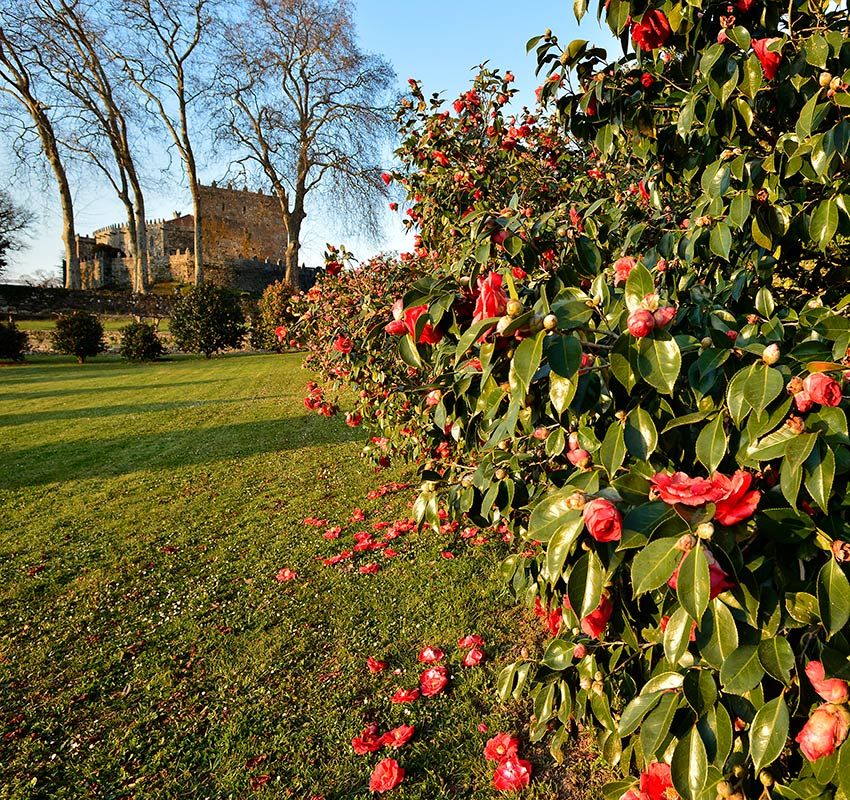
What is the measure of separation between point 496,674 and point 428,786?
26.5 inches

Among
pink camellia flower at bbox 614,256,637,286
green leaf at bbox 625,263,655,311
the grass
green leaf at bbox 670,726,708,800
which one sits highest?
pink camellia flower at bbox 614,256,637,286

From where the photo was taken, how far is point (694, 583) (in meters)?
0.79

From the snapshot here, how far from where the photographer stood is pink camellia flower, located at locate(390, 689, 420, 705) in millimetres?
2383

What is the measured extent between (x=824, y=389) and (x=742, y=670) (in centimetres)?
52

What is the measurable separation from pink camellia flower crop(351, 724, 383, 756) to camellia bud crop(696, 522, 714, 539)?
1.88 meters

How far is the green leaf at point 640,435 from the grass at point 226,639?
156 cm

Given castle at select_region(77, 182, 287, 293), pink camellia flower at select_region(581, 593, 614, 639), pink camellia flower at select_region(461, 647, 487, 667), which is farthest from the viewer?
castle at select_region(77, 182, 287, 293)

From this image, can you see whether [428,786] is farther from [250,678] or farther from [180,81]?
[180,81]

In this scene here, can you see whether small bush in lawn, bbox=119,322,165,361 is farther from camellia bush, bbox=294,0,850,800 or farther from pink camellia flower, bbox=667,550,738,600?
pink camellia flower, bbox=667,550,738,600

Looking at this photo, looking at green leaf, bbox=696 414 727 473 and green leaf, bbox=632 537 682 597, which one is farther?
green leaf, bbox=696 414 727 473

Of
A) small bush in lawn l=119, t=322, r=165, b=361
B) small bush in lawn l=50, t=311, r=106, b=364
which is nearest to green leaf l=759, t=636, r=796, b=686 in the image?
small bush in lawn l=119, t=322, r=165, b=361

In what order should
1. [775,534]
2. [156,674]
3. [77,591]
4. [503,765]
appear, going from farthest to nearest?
[77,591]
[156,674]
[503,765]
[775,534]

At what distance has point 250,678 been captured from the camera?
2.64 metres

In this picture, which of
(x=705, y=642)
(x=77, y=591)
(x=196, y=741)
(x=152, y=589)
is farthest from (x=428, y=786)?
(x=77, y=591)
